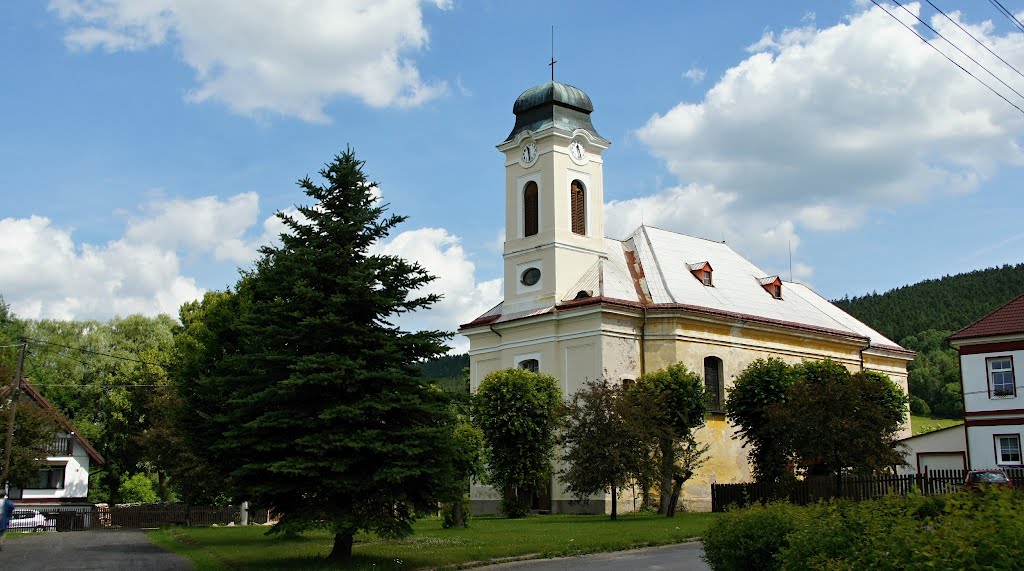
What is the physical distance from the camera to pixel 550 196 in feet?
148

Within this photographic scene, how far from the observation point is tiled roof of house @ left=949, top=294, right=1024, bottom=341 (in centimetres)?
3866

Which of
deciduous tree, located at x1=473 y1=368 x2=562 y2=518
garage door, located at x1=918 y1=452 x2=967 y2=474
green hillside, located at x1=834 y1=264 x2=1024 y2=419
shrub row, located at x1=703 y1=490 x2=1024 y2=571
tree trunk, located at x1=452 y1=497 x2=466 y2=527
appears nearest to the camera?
shrub row, located at x1=703 y1=490 x2=1024 y2=571

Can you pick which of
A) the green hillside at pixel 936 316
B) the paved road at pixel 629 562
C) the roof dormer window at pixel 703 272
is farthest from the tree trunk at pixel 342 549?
the green hillside at pixel 936 316

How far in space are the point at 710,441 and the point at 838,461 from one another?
40.6 feet

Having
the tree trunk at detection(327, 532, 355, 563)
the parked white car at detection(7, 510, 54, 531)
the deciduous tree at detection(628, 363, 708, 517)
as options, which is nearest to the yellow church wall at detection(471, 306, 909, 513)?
the deciduous tree at detection(628, 363, 708, 517)

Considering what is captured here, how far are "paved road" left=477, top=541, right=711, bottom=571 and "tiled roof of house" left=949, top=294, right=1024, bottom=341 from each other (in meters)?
23.0

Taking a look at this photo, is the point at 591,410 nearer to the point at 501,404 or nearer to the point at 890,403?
the point at 501,404

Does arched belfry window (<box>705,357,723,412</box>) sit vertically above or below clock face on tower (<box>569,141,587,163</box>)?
below

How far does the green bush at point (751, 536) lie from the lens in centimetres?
1270

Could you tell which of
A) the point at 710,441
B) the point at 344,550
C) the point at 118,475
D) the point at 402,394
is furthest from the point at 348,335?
the point at 118,475

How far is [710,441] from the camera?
4350cm

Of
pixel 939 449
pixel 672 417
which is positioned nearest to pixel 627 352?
pixel 672 417

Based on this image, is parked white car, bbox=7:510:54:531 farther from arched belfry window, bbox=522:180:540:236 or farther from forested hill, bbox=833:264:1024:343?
forested hill, bbox=833:264:1024:343

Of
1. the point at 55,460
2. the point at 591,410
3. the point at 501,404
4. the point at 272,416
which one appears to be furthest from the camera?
the point at 55,460
